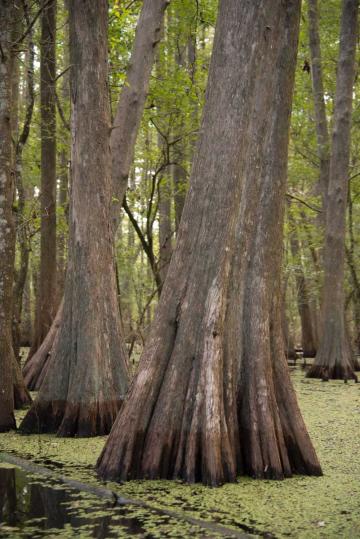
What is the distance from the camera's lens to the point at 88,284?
22.8 feet

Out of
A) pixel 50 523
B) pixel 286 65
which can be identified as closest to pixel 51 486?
pixel 50 523

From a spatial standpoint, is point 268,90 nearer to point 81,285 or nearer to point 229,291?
point 229,291

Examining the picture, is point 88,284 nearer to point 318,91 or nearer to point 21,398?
point 21,398

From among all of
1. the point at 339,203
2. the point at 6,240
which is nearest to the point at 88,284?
the point at 6,240

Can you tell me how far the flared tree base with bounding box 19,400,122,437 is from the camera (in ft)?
21.4

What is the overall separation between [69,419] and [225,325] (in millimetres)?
2180

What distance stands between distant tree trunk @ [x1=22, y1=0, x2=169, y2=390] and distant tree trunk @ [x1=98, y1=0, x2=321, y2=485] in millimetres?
3515

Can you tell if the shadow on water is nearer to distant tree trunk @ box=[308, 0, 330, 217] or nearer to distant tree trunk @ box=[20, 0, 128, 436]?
distant tree trunk @ box=[20, 0, 128, 436]

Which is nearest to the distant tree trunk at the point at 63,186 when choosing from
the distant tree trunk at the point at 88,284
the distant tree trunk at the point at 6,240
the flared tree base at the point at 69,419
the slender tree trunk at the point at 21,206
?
the slender tree trunk at the point at 21,206

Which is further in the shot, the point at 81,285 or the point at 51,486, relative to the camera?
the point at 81,285

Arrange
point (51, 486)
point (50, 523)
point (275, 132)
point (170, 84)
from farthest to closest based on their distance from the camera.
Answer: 1. point (170, 84)
2. point (275, 132)
3. point (51, 486)
4. point (50, 523)

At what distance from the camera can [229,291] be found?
5.24 m

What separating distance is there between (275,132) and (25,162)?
11.0m

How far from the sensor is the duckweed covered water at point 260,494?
3.83 m
